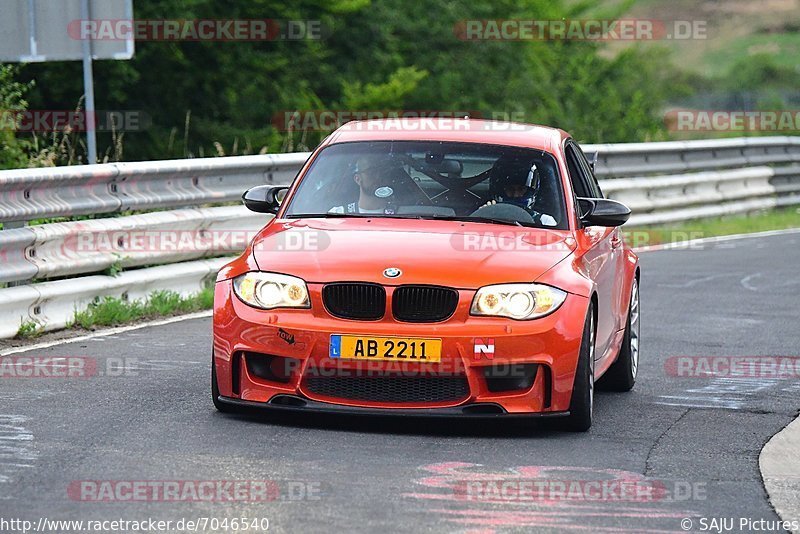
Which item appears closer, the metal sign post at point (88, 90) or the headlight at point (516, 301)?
the headlight at point (516, 301)

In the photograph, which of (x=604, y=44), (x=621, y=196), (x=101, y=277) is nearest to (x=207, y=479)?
(x=101, y=277)

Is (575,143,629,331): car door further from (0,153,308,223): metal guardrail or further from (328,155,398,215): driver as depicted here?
(0,153,308,223): metal guardrail

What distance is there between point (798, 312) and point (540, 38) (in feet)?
159

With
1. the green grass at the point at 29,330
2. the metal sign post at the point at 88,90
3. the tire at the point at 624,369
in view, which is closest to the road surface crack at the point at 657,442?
the tire at the point at 624,369

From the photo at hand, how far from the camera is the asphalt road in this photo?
5.95 m

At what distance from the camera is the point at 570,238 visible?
831cm

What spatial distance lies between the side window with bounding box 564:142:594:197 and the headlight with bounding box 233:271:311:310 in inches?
82.1

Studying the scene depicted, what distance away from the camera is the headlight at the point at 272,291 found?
762 cm

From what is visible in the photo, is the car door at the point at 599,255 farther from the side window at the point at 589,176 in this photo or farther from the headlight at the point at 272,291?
the headlight at the point at 272,291

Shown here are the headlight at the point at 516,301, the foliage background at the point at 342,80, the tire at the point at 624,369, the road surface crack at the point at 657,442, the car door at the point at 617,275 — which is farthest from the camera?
the foliage background at the point at 342,80

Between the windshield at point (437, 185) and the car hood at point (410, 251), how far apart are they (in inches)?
7.1

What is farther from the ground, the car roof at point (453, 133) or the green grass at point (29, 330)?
the car roof at point (453, 133)

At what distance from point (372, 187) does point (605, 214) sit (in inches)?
49.6

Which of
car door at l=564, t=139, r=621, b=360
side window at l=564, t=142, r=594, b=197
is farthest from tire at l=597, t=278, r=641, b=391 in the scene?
side window at l=564, t=142, r=594, b=197
